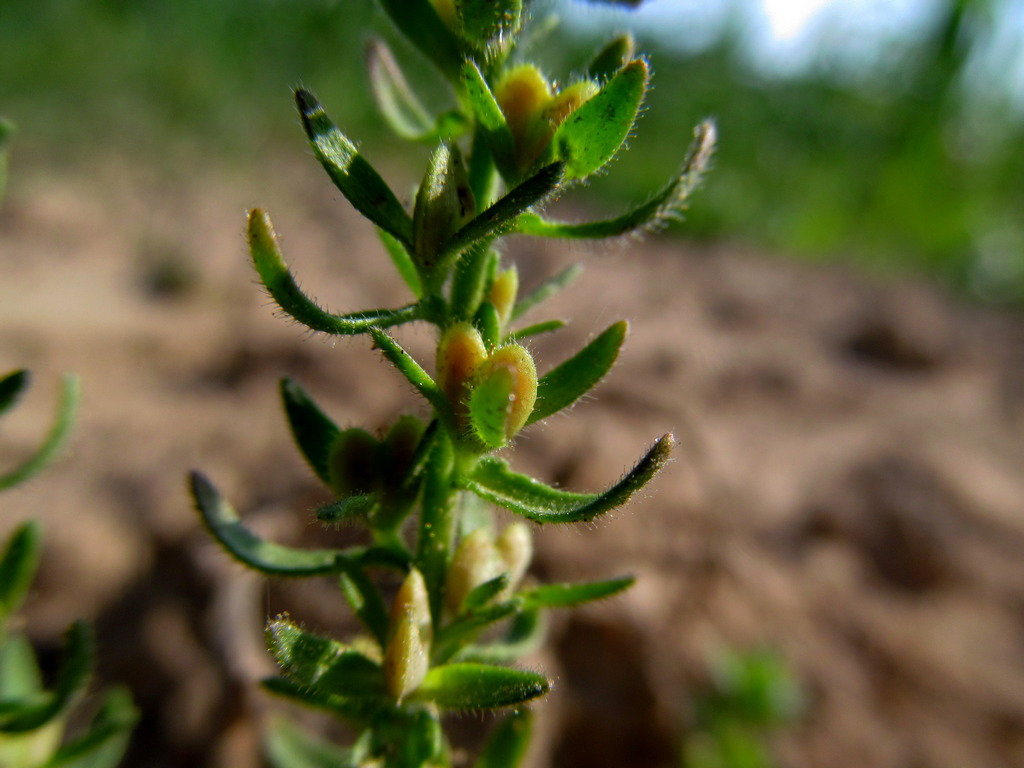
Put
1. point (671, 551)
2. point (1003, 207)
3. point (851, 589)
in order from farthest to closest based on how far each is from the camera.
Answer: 1. point (1003, 207)
2. point (851, 589)
3. point (671, 551)

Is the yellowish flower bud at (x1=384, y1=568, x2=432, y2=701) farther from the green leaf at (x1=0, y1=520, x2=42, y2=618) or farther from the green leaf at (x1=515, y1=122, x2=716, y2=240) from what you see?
the green leaf at (x1=0, y1=520, x2=42, y2=618)

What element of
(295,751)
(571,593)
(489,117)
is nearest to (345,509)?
(571,593)

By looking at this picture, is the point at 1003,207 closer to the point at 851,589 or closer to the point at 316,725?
the point at 851,589

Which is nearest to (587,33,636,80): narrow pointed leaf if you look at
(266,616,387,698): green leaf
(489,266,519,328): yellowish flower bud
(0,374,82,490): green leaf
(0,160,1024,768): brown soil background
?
(489,266,519,328): yellowish flower bud

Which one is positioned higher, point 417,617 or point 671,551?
point 417,617

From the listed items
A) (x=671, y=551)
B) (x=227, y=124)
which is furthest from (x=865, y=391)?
(x=227, y=124)

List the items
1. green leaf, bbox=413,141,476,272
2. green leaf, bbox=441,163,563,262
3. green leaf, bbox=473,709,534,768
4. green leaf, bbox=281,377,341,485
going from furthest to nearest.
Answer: green leaf, bbox=473,709,534,768, green leaf, bbox=281,377,341,485, green leaf, bbox=413,141,476,272, green leaf, bbox=441,163,563,262

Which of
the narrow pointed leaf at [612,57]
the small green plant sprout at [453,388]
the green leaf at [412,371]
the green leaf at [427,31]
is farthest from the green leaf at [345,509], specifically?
the narrow pointed leaf at [612,57]
